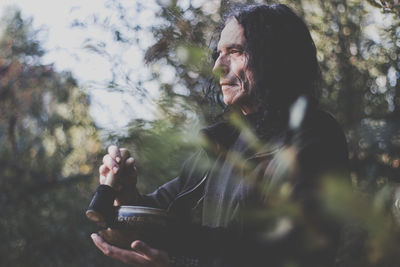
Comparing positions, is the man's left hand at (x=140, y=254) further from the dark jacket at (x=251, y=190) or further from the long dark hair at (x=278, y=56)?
the long dark hair at (x=278, y=56)

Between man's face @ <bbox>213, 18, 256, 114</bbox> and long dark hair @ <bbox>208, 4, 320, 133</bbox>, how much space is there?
3 centimetres

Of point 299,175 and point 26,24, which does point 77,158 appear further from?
point 299,175

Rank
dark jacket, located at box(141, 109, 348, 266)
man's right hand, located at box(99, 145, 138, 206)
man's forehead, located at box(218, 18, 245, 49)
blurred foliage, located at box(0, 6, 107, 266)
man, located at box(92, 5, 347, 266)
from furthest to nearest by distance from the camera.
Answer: blurred foliage, located at box(0, 6, 107, 266), man's forehead, located at box(218, 18, 245, 49), man's right hand, located at box(99, 145, 138, 206), man, located at box(92, 5, 347, 266), dark jacket, located at box(141, 109, 348, 266)

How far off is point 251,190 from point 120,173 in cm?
54

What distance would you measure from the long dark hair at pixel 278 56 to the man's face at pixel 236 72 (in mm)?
27

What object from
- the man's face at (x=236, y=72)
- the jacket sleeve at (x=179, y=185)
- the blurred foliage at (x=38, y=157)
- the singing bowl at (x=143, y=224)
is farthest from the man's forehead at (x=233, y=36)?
the blurred foliage at (x=38, y=157)

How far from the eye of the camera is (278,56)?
187 cm

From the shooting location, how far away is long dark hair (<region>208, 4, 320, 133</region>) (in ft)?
5.99

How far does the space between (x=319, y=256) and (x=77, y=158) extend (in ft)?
16.9

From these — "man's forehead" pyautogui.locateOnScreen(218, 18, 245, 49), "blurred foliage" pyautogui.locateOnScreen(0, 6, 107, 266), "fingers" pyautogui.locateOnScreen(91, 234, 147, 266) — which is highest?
"man's forehead" pyautogui.locateOnScreen(218, 18, 245, 49)

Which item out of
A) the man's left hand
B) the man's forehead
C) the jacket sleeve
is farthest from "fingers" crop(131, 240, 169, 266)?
the man's forehead

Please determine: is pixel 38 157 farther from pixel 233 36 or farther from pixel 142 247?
pixel 142 247

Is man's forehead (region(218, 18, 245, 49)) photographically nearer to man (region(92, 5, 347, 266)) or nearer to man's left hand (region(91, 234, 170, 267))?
man (region(92, 5, 347, 266))

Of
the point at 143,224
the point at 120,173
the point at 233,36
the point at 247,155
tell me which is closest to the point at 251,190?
the point at 247,155
